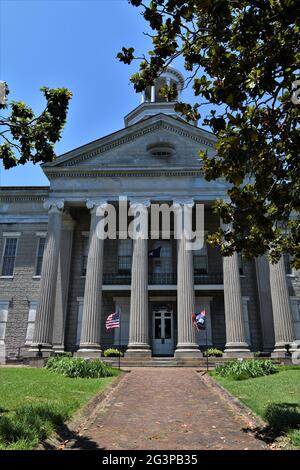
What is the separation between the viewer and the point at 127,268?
93.2 feet

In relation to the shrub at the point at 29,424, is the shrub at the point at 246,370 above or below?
above

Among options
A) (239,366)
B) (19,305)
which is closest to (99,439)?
(239,366)

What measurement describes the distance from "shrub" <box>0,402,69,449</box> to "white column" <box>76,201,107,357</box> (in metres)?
15.1

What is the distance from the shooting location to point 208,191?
26.0m

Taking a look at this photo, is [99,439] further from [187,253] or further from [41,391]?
[187,253]

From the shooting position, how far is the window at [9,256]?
2836cm

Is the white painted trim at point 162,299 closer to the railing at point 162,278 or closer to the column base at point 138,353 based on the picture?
the railing at point 162,278

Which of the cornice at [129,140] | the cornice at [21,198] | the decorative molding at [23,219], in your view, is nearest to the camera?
the cornice at [129,140]

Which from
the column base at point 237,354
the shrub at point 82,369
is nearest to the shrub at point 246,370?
the shrub at point 82,369

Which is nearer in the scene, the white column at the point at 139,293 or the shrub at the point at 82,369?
the shrub at the point at 82,369

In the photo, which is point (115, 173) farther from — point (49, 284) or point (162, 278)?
point (49, 284)

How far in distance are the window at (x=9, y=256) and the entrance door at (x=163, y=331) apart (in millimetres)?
10359

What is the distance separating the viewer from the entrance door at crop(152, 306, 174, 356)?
87.0 feet
